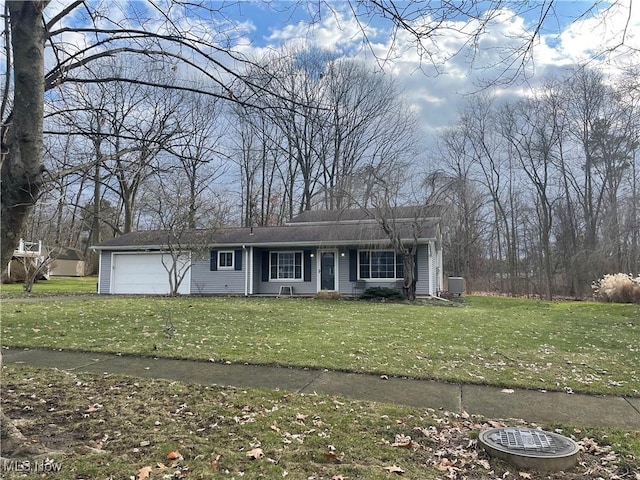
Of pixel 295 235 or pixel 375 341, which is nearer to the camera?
pixel 375 341

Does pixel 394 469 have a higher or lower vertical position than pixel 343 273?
lower

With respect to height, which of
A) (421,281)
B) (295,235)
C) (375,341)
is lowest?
(375,341)

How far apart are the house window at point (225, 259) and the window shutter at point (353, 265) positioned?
5.69 meters

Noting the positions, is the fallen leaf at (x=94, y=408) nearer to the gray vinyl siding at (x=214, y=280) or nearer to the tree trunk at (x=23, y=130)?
the tree trunk at (x=23, y=130)

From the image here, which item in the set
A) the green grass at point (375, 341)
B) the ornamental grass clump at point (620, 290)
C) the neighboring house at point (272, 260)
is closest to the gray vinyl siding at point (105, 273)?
the neighboring house at point (272, 260)

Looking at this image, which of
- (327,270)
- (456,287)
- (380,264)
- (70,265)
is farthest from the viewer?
(70,265)

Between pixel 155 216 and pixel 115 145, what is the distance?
15830 mm

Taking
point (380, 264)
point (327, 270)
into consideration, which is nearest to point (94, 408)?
point (380, 264)

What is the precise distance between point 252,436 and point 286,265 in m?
17.5

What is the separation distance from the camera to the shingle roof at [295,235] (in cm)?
1789

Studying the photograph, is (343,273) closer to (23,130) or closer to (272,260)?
(272,260)

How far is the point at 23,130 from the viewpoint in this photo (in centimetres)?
298

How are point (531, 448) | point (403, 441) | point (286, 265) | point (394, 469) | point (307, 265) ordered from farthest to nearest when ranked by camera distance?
1. point (286, 265)
2. point (307, 265)
3. point (403, 441)
4. point (531, 448)
5. point (394, 469)

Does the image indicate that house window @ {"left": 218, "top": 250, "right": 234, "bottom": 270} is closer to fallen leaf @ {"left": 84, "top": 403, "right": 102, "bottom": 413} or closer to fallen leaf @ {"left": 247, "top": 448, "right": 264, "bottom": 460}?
fallen leaf @ {"left": 84, "top": 403, "right": 102, "bottom": 413}
